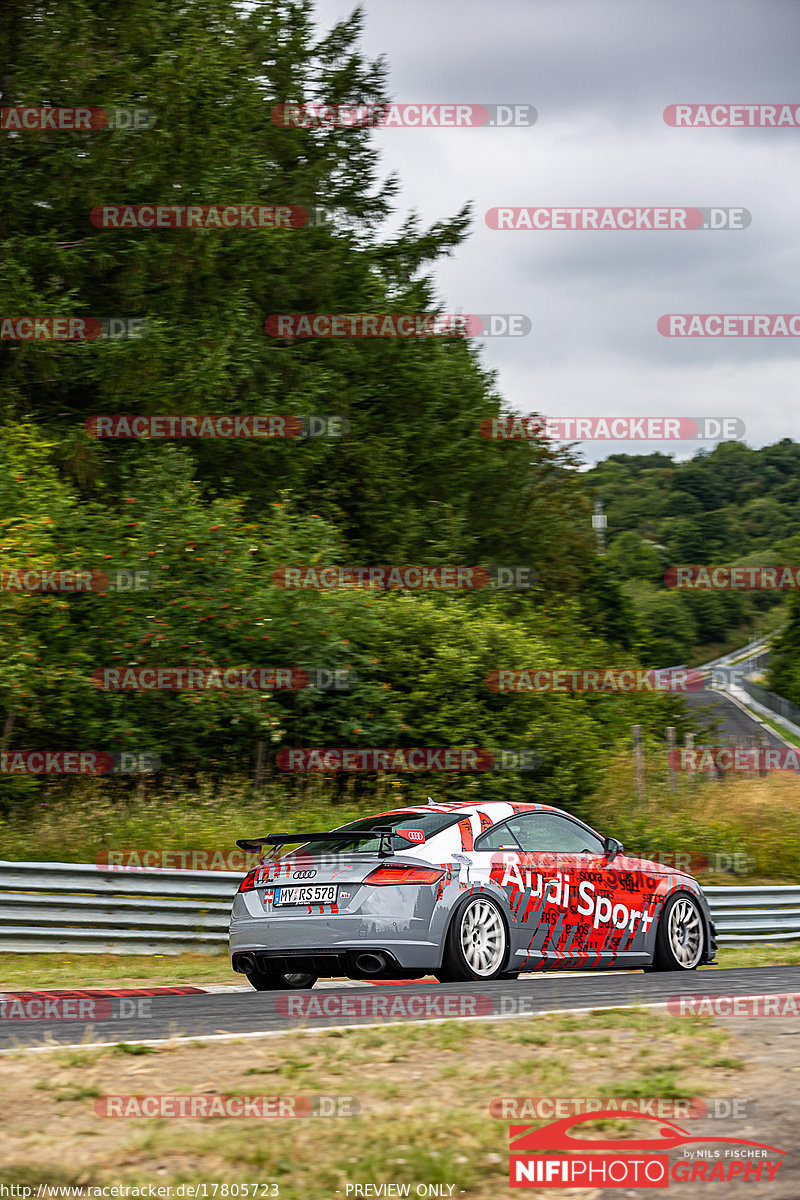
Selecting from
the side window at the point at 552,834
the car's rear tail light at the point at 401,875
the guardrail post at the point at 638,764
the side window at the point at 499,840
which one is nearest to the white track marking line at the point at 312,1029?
the car's rear tail light at the point at 401,875

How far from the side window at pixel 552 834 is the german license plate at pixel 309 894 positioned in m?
1.60

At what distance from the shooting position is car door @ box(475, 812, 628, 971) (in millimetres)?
8984

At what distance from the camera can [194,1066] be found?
5.34 meters

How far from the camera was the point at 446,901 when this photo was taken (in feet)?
27.5

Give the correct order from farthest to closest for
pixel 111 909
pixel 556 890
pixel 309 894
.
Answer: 1. pixel 111 909
2. pixel 556 890
3. pixel 309 894

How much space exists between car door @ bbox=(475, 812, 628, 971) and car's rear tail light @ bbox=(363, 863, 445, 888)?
1.94 feet

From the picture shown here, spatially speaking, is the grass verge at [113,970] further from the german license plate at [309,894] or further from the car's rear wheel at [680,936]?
the german license plate at [309,894]

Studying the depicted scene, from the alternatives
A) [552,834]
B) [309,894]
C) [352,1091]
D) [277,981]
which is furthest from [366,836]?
[352,1091]

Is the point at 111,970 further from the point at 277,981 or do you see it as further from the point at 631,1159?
the point at 631,1159

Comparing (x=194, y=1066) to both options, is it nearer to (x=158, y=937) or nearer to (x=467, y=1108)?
(x=467, y=1108)

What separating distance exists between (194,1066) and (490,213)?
1715 cm

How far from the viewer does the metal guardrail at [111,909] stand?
10.9 m

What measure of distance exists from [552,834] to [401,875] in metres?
1.71

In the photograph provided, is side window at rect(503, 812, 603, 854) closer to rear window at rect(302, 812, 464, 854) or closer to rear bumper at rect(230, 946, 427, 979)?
rear window at rect(302, 812, 464, 854)
